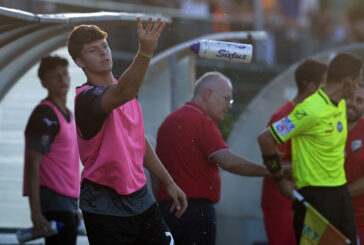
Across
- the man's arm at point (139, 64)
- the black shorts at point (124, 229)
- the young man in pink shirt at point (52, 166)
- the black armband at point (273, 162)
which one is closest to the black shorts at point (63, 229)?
the young man in pink shirt at point (52, 166)

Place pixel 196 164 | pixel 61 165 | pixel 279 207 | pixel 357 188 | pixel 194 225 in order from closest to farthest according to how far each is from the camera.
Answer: pixel 194 225, pixel 196 164, pixel 357 188, pixel 61 165, pixel 279 207

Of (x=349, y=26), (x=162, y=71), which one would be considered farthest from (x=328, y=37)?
(x=162, y=71)

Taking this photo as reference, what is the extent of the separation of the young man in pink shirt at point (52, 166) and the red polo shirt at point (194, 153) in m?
0.99

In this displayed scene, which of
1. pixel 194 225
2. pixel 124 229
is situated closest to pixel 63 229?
pixel 194 225

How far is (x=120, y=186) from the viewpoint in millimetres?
4406

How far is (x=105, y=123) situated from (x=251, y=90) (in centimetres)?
1066

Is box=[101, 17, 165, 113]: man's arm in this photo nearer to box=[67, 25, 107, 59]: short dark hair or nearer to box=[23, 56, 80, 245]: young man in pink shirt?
box=[67, 25, 107, 59]: short dark hair

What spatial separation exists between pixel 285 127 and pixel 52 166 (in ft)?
6.83

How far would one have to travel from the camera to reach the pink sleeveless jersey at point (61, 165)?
6586mm

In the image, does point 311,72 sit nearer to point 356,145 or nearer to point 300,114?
point 356,145

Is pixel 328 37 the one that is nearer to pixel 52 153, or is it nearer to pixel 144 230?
pixel 52 153

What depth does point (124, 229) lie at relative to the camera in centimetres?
441

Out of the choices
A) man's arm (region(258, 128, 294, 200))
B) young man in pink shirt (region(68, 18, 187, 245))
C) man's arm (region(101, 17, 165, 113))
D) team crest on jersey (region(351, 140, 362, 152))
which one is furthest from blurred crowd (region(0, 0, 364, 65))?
man's arm (region(101, 17, 165, 113))

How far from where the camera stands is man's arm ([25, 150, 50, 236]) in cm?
638
